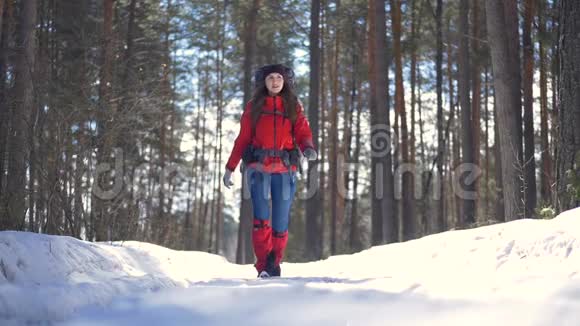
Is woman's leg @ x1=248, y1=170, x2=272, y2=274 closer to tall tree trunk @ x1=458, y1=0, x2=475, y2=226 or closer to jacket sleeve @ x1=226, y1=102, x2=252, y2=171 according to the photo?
jacket sleeve @ x1=226, y1=102, x2=252, y2=171

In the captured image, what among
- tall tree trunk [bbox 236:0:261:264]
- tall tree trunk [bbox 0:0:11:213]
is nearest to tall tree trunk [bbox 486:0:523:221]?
tall tree trunk [bbox 0:0:11:213]

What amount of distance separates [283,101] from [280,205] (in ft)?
3.32

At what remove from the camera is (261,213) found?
588cm

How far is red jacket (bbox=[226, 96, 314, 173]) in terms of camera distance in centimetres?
580

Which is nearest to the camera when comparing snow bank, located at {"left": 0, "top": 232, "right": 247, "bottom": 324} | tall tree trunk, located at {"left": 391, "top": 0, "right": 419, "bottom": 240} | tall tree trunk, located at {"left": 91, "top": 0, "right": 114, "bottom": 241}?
snow bank, located at {"left": 0, "top": 232, "right": 247, "bottom": 324}

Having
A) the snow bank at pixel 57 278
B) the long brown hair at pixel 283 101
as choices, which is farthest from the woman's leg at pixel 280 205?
the snow bank at pixel 57 278

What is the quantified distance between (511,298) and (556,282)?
0.34 metres

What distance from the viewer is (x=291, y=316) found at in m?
2.71

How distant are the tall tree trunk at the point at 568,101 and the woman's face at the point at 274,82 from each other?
2.72 m

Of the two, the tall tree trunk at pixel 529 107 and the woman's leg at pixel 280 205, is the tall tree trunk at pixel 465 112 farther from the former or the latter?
the woman's leg at pixel 280 205

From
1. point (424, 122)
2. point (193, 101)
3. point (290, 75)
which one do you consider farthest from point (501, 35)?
point (193, 101)

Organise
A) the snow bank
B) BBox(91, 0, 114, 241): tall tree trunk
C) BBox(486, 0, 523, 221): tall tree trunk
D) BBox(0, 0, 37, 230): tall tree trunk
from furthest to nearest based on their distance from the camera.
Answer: BBox(486, 0, 523, 221): tall tree trunk
BBox(0, 0, 37, 230): tall tree trunk
BBox(91, 0, 114, 241): tall tree trunk
the snow bank

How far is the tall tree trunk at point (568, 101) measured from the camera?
5668 mm

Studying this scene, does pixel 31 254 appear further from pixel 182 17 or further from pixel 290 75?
pixel 182 17
